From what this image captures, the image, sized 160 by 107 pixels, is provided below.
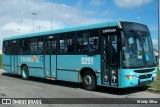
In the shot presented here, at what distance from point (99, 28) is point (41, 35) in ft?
17.4

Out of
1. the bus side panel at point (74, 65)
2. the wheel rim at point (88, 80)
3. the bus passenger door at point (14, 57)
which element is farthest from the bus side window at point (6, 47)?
the wheel rim at point (88, 80)

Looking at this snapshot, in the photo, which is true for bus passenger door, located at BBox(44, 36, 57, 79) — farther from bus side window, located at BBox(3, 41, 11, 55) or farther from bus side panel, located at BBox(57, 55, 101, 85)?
bus side window, located at BBox(3, 41, 11, 55)

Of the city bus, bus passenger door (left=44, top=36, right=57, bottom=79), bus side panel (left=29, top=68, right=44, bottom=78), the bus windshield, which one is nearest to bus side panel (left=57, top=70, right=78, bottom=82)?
the city bus

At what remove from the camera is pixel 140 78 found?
12.8m

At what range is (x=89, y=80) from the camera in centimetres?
1419

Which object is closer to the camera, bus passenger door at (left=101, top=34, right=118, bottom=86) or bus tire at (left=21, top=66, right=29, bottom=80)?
bus passenger door at (left=101, top=34, right=118, bottom=86)

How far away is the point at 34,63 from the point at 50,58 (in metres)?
2.16

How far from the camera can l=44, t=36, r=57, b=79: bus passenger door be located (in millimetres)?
16614

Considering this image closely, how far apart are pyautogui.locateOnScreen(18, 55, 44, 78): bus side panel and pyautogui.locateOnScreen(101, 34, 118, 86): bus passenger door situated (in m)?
5.46

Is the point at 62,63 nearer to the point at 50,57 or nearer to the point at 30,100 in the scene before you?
the point at 50,57

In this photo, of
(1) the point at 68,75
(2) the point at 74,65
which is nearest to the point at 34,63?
(1) the point at 68,75

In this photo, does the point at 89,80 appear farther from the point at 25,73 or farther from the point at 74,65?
the point at 25,73

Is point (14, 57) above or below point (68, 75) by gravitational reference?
above

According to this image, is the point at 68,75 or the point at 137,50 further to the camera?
the point at 68,75
